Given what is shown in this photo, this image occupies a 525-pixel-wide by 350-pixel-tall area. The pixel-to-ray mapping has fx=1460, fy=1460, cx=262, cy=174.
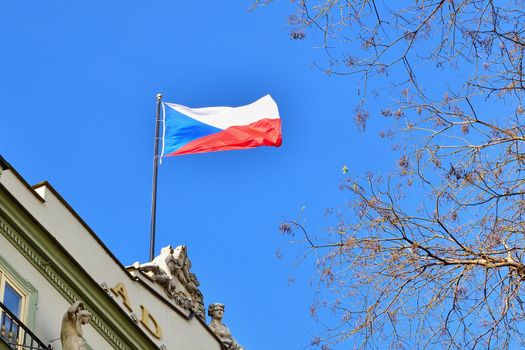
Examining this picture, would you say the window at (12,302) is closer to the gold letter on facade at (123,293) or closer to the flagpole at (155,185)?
the gold letter on facade at (123,293)

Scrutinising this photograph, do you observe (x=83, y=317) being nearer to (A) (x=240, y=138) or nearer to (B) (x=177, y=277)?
(B) (x=177, y=277)

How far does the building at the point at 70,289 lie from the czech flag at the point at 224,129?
6.62 meters

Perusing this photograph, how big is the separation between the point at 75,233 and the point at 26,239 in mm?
2215

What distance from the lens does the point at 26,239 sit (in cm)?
2328

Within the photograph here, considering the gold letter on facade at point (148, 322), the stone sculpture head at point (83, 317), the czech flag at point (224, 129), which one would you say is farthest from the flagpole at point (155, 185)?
the stone sculpture head at point (83, 317)

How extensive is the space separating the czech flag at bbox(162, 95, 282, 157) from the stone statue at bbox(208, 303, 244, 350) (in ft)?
17.7

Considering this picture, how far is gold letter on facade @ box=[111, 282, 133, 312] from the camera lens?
26094 millimetres

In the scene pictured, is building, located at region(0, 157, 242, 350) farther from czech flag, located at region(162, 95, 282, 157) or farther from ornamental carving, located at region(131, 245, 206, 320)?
czech flag, located at region(162, 95, 282, 157)

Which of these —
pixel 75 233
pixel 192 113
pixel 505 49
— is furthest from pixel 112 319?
pixel 192 113

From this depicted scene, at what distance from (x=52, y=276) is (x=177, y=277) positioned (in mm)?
5994

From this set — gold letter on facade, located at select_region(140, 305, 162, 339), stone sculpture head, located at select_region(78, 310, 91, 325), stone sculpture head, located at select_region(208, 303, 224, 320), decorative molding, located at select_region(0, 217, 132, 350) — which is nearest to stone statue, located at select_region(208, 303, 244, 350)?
stone sculpture head, located at select_region(208, 303, 224, 320)

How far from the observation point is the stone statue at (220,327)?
3016 cm

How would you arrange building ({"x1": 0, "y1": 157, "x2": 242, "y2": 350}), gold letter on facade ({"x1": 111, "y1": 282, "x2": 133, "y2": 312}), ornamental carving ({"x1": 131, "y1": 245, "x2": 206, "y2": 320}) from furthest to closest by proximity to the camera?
ornamental carving ({"x1": 131, "y1": 245, "x2": 206, "y2": 320})
gold letter on facade ({"x1": 111, "y1": 282, "x2": 133, "y2": 312})
building ({"x1": 0, "y1": 157, "x2": 242, "y2": 350})

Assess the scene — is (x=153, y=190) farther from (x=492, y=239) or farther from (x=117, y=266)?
(x=492, y=239)
